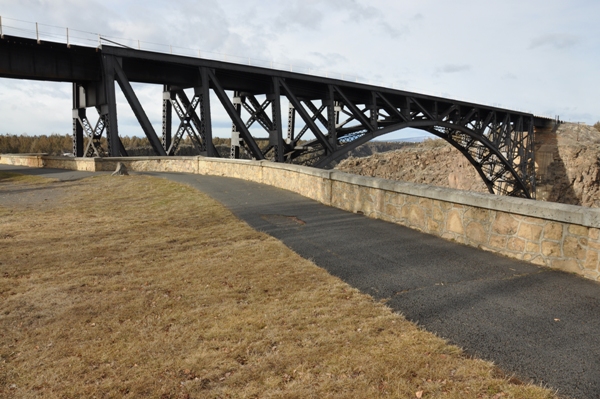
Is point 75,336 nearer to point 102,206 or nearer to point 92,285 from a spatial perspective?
point 92,285

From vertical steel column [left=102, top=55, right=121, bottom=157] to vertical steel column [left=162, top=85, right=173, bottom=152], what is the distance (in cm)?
425

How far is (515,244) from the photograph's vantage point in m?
6.51

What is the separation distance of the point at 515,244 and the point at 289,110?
25.0 meters

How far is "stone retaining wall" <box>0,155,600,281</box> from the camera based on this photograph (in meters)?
5.69

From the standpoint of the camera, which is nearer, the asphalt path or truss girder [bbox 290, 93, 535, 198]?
the asphalt path

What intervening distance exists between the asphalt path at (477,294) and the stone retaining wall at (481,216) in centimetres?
23

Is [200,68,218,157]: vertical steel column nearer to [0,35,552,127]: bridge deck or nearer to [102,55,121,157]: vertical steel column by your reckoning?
[0,35,552,127]: bridge deck

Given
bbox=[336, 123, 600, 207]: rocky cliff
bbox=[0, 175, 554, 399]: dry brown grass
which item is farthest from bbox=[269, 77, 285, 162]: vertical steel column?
bbox=[336, 123, 600, 207]: rocky cliff

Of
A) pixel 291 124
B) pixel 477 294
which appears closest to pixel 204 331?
pixel 477 294

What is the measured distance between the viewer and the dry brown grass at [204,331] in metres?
3.31

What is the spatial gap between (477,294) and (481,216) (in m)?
2.29

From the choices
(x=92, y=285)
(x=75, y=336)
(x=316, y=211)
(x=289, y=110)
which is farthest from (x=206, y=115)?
(x=75, y=336)

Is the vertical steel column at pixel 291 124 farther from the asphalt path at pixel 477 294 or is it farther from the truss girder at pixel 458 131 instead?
the asphalt path at pixel 477 294

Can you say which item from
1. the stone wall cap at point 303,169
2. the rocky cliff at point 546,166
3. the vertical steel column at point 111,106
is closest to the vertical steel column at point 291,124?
the vertical steel column at point 111,106
